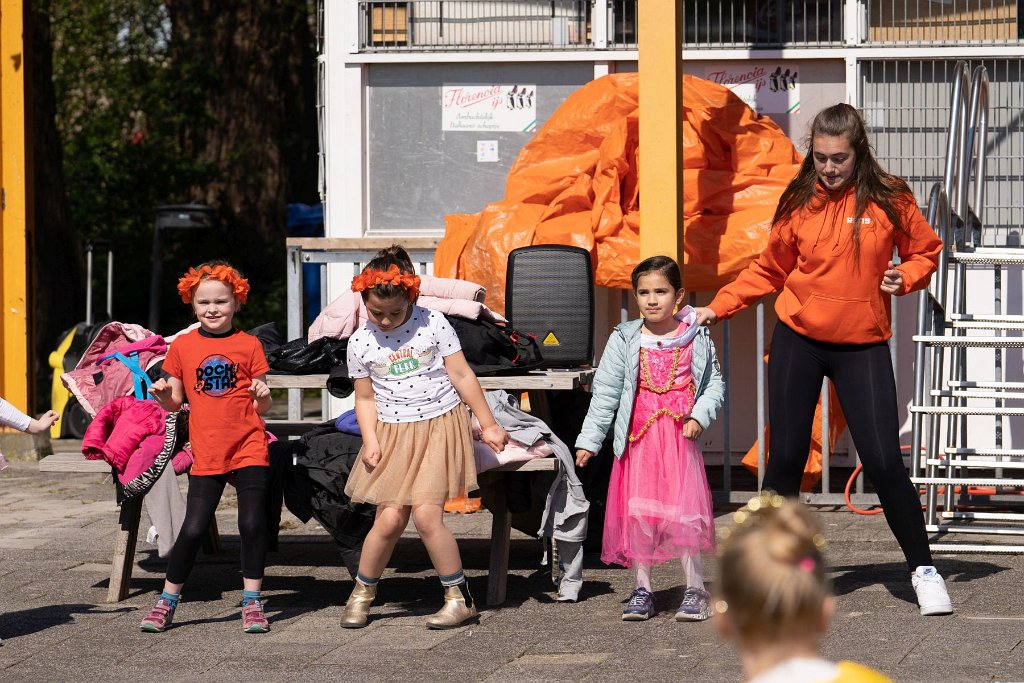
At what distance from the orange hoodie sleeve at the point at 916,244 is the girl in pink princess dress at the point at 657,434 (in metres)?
0.83

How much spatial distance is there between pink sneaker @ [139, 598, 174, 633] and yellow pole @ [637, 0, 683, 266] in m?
3.17

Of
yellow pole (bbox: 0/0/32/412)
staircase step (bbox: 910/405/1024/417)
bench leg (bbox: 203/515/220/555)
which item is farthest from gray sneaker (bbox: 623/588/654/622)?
yellow pole (bbox: 0/0/32/412)

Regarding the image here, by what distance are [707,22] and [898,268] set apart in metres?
4.37

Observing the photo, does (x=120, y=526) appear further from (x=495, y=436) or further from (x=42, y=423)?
(x=495, y=436)

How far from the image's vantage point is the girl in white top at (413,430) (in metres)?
5.74

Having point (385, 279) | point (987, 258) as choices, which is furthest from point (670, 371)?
point (987, 258)

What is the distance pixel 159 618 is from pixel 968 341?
3842 mm

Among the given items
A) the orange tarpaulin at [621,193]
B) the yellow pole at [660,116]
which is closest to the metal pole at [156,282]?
the orange tarpaulin at [621,193]

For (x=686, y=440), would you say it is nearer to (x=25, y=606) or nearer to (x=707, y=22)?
(x=25, y=606)

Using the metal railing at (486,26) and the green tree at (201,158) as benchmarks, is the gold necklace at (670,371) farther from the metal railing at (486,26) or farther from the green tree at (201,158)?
the green tree at (201,158)

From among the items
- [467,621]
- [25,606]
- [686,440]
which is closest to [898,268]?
[686,440]

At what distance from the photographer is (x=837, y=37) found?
Answer: 9758 millimetres

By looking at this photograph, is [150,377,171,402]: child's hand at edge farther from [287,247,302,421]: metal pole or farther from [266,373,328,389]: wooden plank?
[287,247,302,421]: metal pole

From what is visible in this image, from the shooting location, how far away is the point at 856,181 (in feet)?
19.4
